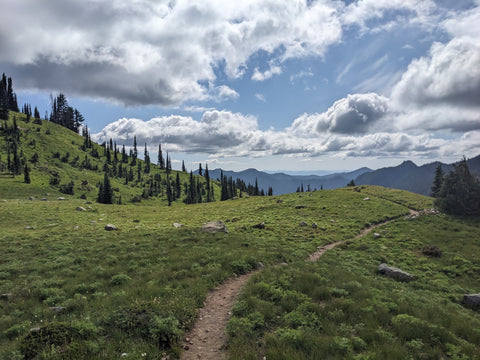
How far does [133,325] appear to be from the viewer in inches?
326


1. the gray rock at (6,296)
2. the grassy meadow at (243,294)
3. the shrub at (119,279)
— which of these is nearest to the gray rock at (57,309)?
the grassy meadow at (243,294)

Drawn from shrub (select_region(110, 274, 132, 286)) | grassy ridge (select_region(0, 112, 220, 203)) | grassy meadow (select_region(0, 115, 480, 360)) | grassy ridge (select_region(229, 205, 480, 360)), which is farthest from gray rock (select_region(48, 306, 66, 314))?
grassy ridge (select_region(0, 112, 220, 203))

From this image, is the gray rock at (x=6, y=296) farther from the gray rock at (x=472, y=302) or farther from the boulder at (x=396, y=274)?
the gray rock at (x=472, y=302)

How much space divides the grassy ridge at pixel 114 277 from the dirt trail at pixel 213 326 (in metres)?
0.48

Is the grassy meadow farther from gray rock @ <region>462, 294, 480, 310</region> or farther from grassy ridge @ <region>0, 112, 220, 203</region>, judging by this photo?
grassy ridge @ <region>0, 112, 220, 203</region>

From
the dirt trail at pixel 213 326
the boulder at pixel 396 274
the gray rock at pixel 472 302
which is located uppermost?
the dirt trail at pixel 213 326

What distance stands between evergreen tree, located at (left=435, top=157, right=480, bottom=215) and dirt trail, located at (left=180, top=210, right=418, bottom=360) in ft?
155

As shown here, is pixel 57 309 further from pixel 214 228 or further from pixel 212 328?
pixel 214 228

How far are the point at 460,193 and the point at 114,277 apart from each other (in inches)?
2177

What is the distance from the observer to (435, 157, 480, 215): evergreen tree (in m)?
39.3

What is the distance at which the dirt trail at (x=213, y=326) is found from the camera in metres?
7.89

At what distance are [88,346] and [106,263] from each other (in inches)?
448

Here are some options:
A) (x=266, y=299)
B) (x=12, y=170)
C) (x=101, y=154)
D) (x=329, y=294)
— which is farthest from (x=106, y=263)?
(x=101, y=154)

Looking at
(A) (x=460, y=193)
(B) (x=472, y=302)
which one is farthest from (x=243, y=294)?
(A) (x=460, y=193)
